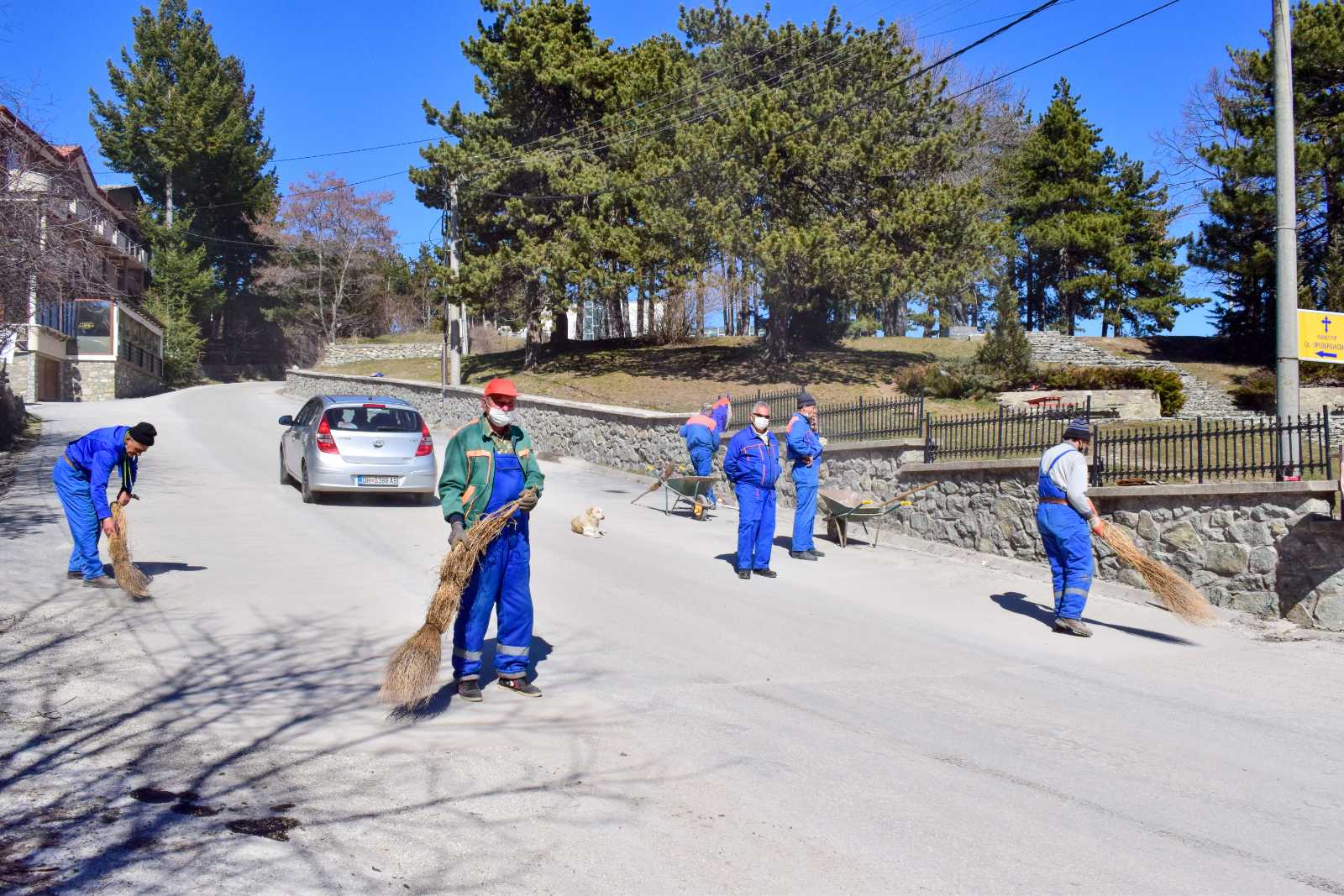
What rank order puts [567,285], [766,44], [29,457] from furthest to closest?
[567,285] < [766,44] < [29,457]

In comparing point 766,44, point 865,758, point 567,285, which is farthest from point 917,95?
point 865,758

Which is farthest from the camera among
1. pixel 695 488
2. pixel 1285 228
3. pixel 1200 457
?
pixel 695 488

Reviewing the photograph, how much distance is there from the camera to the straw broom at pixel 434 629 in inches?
244

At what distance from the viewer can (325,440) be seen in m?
15.5

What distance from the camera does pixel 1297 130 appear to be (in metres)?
33.9

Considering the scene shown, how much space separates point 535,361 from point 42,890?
35.8m

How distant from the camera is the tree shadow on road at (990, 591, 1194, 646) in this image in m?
9.34

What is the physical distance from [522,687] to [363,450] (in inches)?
374

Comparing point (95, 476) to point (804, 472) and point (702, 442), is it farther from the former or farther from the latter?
point (702, 442)

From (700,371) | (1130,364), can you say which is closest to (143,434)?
(700,371)

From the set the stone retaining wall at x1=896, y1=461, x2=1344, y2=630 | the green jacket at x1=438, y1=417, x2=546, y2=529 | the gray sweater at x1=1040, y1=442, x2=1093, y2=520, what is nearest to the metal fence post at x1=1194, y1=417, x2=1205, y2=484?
the stone retaining wall at x1=896, y1=461, x2=1344, y2=630

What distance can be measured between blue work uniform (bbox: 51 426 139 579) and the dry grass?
A: 1741cm

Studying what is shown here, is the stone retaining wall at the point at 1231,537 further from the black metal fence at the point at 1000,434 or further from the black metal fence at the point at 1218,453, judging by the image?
the black metal fence at the point at 1000,434

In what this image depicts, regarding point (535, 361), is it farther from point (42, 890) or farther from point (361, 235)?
point (42, 890)
